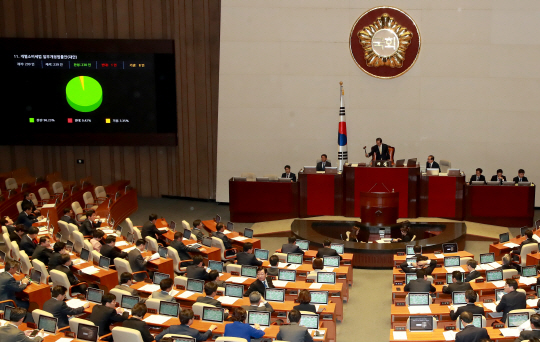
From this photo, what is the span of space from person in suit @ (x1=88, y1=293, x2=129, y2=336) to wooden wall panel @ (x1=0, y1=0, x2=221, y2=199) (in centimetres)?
1173

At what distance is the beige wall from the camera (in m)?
17.2

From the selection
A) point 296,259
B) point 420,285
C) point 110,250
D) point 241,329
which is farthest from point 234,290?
point 110,250

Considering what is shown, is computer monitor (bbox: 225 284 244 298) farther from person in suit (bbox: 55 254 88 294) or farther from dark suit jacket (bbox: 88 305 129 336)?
person in suit (bbox: 55 254 88 294)

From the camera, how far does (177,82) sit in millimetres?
19156

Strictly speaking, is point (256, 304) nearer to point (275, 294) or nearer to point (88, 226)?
point (275, 294)

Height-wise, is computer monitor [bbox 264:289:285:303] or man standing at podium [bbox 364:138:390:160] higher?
man standing at podium [bbox 364:138:390:160]

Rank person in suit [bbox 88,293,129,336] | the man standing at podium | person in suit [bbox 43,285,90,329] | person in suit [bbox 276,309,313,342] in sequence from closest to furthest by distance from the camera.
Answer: person in suit [bbox 276,309,313,342], person in suit [bbox 88,293,129,336], person in suit [bbox 43,285,90,329], the man standing at podium

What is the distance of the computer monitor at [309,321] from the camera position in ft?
26.2

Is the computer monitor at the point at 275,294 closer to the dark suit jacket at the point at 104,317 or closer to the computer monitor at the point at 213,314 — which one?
the computer monitor at the point at 213,314

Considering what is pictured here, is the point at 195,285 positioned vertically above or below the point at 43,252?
below

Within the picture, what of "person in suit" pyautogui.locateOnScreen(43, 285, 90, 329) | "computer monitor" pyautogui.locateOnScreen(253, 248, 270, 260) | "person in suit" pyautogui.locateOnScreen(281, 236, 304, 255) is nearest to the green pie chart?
"computer monitor" pyautogui.locateOnScreen(253, 248, 270, 260)

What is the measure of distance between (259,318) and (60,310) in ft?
8.92

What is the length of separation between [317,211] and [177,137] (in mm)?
5636

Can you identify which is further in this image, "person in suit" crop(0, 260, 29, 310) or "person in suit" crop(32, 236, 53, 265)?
"person in suit" crop(32, 236, 53, 265)
